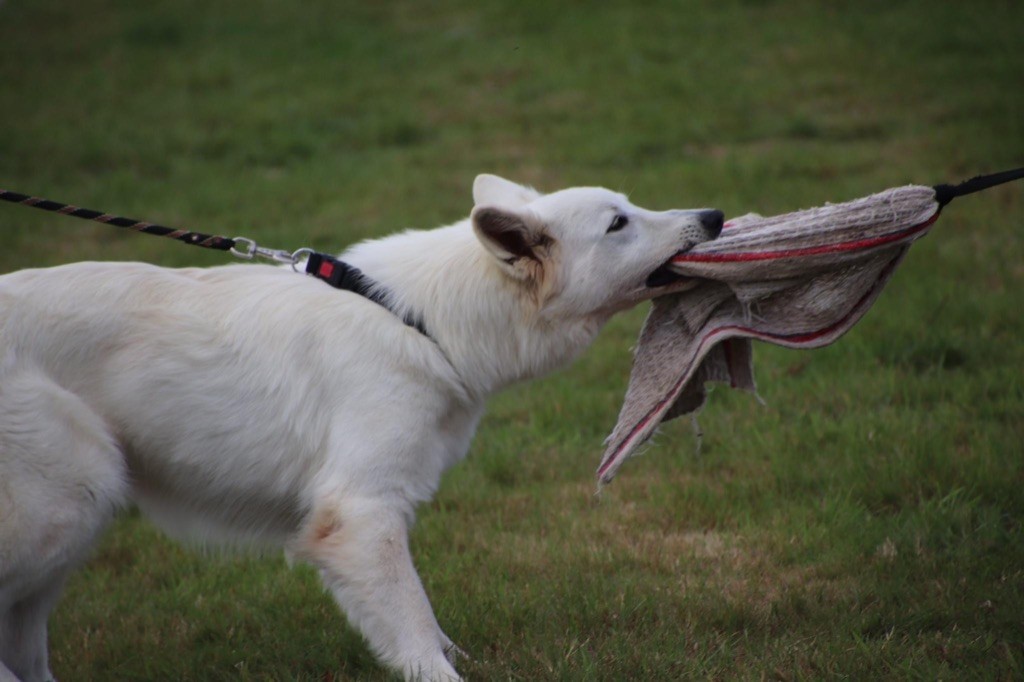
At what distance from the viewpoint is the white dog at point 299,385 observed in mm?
3539

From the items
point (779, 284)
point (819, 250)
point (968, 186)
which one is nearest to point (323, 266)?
point (779, 284)

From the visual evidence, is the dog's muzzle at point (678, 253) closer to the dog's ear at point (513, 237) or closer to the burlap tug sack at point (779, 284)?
the burlap tug sack at point (779, 284)

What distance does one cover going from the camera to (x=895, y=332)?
21.5 feet

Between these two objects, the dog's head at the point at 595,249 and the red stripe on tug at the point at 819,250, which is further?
the dog's head at the point at 595,249

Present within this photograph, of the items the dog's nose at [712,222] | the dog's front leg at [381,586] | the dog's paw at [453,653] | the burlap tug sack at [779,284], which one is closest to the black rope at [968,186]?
the burlap tug sack at [779,284]

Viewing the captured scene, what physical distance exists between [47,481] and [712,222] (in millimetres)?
2462

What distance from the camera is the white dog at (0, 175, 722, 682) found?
3539mm

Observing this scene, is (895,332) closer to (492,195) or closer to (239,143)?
(492,195)

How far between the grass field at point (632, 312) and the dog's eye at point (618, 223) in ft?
4.80

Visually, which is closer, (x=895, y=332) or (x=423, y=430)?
(x=423, y=430)

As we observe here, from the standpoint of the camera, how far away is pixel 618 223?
4027mm

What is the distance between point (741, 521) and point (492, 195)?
6.15 feet

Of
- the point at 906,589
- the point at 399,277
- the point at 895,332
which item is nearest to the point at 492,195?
the point at 399,277

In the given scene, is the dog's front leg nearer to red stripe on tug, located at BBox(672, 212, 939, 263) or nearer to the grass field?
the grass field
